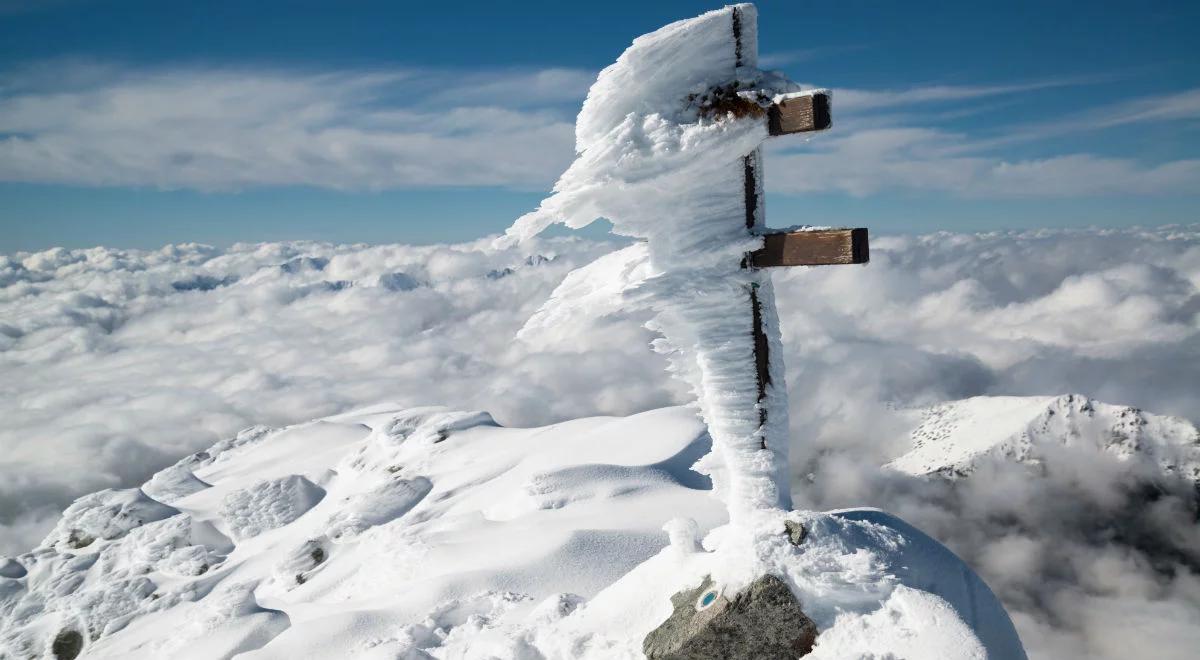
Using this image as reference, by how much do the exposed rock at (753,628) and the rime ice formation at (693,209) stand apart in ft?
4.38

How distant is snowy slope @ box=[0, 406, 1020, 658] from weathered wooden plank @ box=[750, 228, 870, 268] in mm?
3399

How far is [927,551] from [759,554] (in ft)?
8.34

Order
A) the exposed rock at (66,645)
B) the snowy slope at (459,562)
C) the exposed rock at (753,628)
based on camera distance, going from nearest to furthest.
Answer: the exposed rock at (753,628)
the snowy slope at (459,562)
the exposed rock at (66,645)

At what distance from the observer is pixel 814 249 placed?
6.95m

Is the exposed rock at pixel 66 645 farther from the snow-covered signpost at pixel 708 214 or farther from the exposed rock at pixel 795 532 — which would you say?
the exposed rock at pixel 795 532

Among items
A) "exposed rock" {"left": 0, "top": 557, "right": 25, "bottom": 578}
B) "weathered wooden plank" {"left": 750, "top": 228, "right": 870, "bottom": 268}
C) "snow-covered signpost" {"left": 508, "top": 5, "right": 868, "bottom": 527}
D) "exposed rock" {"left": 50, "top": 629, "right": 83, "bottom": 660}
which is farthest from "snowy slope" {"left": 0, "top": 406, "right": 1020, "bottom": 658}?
"weathered wooden plank" {"left": 750, "top": 228, "right": 870, "bottom": 268}

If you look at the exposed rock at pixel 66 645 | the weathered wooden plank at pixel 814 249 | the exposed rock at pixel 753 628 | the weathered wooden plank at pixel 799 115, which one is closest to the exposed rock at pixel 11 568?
the exposed rock at pixel 66 645

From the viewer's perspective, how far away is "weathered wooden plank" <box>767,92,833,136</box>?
6.55 metres

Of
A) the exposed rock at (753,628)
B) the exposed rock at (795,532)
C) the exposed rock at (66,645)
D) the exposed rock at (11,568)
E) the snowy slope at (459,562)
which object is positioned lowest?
the exposed rock at (11,568)

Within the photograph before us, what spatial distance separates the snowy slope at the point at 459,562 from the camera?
25.4ft

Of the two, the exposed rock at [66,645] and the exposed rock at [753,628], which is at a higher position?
the exposed rock at [753,628]

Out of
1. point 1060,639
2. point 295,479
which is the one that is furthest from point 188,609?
point 1060,639

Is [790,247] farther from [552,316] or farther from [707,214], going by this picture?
[552,316]

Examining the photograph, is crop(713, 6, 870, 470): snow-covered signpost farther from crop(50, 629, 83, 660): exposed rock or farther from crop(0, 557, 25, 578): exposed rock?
crop(0, 557, 25, 578): exposed rock
